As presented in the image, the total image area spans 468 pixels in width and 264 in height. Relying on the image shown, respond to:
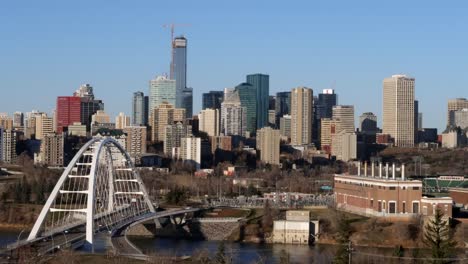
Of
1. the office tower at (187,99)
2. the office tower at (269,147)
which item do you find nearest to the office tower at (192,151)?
the office tower at (269,147)

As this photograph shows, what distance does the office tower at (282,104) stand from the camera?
133 meters

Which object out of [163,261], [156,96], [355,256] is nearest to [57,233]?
[163,261]

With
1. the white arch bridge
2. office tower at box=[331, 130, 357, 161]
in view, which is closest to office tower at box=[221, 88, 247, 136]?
office tower at box=[331, 130, 357, 161]

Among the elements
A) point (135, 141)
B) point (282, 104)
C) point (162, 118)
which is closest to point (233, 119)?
point (162, 118)

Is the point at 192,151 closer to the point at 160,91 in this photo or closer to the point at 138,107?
the point at 138,107

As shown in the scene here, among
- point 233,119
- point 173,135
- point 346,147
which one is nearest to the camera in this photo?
point 173,135

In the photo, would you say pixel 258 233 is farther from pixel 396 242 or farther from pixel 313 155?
pixel 313 155

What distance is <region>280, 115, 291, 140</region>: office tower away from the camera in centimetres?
11780

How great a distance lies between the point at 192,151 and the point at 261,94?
52.2 metres

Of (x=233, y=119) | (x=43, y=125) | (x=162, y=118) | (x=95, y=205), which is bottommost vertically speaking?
(x=95, y=205)

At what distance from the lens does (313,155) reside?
9238 centimetres

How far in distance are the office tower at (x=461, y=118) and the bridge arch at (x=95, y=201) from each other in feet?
264

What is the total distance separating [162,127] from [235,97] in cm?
2786

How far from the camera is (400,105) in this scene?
115 meters
